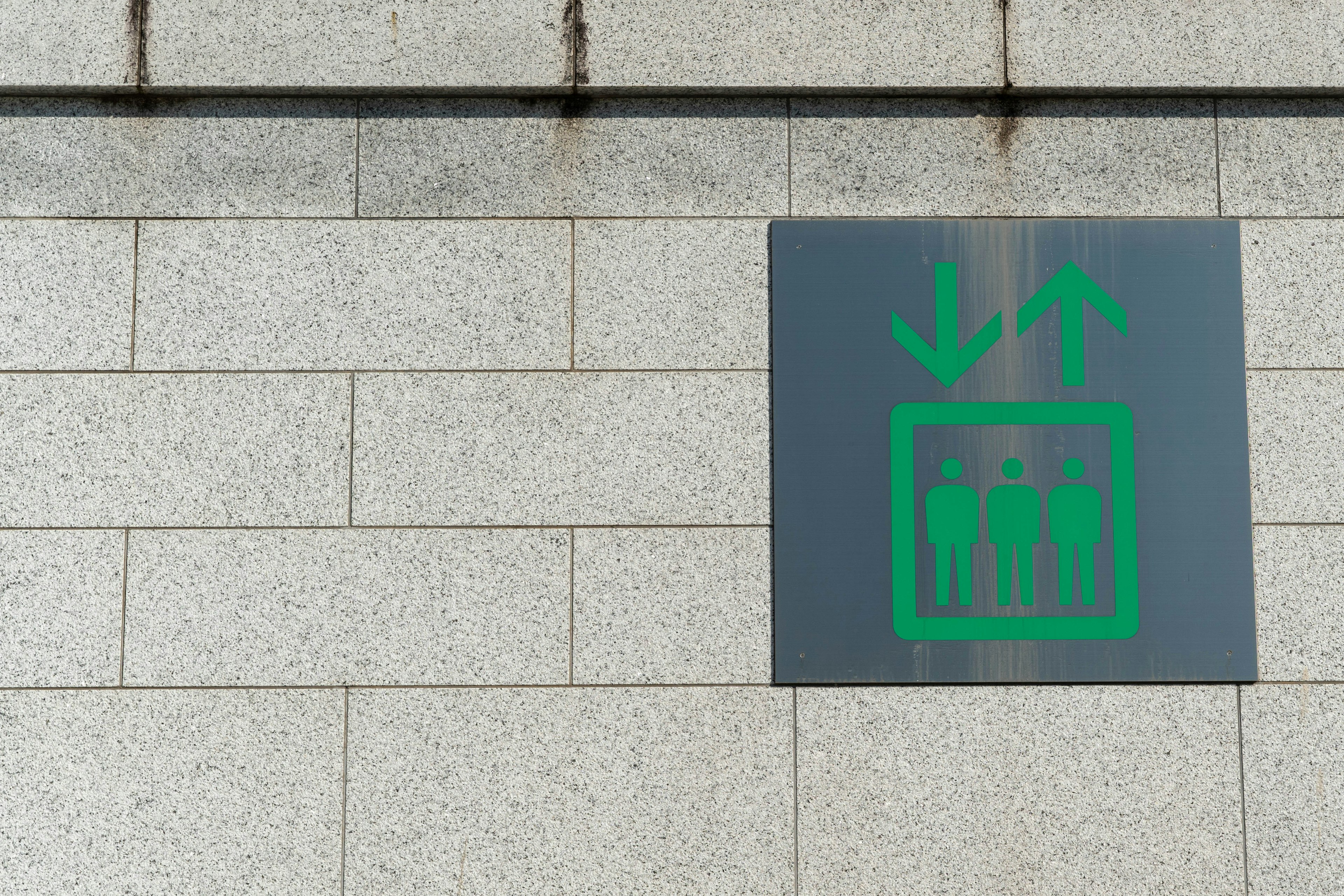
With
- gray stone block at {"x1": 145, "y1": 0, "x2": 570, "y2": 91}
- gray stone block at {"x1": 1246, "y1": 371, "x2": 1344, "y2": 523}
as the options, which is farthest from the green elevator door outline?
gray stone block at {"x1": 145, "y1": 0, "x2": 570, "y2": 91}

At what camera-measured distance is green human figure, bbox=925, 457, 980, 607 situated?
12.8ft

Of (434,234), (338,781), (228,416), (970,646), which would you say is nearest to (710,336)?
(434,234)

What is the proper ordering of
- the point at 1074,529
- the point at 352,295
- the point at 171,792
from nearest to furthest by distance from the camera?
the point at 171,792
the point at 1074,529
the point at 352,295

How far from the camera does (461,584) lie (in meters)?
3.88

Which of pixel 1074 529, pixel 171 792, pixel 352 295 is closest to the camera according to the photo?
pixel 171 792

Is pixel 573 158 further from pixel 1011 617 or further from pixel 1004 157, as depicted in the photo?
pixel 1011 617

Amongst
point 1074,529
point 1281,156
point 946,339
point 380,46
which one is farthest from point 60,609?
point 1281,156

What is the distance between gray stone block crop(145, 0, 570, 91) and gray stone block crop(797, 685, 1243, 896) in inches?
115

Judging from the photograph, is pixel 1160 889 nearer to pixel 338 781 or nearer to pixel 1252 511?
pixel 1252 511

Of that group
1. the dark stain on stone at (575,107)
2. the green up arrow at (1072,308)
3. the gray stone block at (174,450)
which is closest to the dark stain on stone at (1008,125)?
the green up arrow at (1072,308)

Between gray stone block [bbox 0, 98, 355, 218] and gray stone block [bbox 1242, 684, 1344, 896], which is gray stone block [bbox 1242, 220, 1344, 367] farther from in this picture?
gray stone block [bbox 0, 98, 355, 218]

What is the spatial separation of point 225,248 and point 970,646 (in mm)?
3538

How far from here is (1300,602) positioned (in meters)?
→ 3.92

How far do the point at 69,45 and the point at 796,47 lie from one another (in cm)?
306
